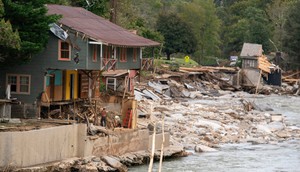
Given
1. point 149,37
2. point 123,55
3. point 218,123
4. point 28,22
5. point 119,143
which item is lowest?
point 218,123

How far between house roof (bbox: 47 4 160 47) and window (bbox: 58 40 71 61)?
1.00 m

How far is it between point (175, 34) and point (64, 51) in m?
65.6

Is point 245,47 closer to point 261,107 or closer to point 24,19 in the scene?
point 261,107

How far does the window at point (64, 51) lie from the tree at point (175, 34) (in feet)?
209

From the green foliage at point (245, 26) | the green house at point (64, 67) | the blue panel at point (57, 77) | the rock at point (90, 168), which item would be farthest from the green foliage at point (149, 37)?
the rock at point (90, 168)

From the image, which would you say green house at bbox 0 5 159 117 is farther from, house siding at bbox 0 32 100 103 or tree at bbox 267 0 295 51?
tree at bbox 267 0 295 51

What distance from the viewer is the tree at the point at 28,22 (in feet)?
130

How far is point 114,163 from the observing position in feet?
124

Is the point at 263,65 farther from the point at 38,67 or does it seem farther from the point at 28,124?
the point at 28,124

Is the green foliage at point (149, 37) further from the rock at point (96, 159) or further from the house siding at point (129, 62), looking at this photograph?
the rock at point (96, 159)

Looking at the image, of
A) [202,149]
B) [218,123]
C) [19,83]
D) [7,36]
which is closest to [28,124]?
[7,36]

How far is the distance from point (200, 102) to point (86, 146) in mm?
36444

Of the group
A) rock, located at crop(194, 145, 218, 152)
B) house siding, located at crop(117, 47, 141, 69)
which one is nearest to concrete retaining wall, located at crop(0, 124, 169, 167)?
rock, located at crop(194, 145, 218, 152)

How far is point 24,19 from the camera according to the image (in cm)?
4019
